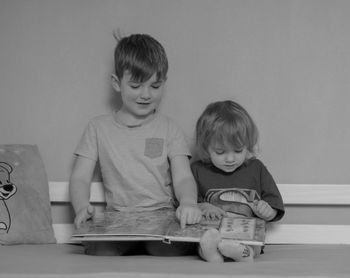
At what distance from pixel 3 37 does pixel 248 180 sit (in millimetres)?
907

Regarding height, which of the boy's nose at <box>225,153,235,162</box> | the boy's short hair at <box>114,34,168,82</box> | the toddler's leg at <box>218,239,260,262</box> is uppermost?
the boy's short hair at <box>114,34,168,82</box>

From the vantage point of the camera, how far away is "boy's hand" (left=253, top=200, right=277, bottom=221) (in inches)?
69.1

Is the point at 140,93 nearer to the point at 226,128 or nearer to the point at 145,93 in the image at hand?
the point at 145,93

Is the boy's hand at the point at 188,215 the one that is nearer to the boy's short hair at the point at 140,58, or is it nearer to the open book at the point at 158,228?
the open book at the point at 158,228

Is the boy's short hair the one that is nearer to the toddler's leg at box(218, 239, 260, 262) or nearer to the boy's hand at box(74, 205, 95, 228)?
the boy's hand at box(74, 205, 95, 228)

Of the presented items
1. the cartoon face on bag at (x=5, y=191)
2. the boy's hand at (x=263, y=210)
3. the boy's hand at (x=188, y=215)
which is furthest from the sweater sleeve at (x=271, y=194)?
the cartoon face on bag at (x=5, y=191)

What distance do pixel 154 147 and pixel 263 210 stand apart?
14.5 inches

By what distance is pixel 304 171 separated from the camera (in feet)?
6.61

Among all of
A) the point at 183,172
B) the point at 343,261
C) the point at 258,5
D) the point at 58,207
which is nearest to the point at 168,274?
the point at 343,261

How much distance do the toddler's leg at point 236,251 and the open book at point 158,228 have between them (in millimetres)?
20

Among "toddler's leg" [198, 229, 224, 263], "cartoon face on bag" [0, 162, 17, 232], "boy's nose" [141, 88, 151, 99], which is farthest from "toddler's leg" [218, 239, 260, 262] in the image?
"cartoon face on bag" [0, 162, 17, 232]

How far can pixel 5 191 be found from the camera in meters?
1.82

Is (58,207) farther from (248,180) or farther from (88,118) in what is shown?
(248,180)

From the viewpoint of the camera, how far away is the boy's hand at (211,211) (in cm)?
169
